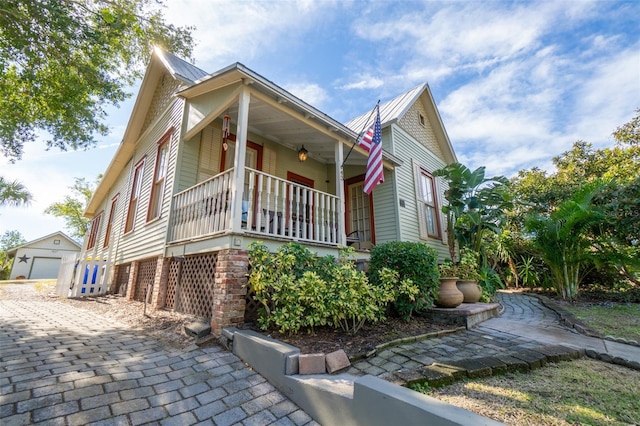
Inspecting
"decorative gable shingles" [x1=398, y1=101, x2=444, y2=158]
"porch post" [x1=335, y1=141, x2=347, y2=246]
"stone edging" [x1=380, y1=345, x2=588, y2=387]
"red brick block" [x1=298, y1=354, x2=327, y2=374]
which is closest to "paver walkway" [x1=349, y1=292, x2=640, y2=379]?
"stone edging" [x1=380, y1=345, x2=588, y2=387]

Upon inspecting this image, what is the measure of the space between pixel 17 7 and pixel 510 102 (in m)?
14.7

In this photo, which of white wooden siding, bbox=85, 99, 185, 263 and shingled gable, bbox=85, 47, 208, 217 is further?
shingled gable, bbox=85, 47, 208, 217

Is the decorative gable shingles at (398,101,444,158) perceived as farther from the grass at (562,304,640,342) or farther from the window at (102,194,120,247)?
the window at (102,194,120,247)

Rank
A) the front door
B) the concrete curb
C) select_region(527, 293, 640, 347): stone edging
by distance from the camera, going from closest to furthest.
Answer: the concrete curb → select_region(527, 293, 640, 347): stone edging → the front door

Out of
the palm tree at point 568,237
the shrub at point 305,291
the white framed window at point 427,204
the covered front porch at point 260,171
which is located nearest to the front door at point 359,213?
the covered front porch at point 260,171

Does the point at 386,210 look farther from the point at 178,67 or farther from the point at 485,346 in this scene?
the point at 178,67

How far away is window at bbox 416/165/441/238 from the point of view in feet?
29.1

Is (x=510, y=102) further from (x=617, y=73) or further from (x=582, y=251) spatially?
(x=582, y=251)

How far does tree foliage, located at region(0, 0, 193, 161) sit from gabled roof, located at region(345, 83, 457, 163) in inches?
284

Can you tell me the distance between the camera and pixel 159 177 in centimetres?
721

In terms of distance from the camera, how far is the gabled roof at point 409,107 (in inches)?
365

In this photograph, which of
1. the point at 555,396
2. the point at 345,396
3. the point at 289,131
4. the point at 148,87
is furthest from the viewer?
the point at 148,87

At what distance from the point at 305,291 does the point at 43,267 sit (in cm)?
3524

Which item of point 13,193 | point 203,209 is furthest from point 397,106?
point 13,193
